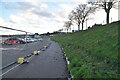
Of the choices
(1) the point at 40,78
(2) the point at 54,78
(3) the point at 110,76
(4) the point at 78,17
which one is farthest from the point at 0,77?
(4) the point at 78,17

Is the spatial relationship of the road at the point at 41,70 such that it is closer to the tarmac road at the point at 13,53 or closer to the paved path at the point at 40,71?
the paved path at the point at 40,71

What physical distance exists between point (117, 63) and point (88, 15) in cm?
5081

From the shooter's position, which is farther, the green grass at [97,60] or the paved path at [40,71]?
the paved path at [40,71]

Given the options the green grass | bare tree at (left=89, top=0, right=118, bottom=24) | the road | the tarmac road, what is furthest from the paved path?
bare tree at (left=89, top=0, right=118, bottom=24)

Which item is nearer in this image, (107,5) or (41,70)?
(41,70)

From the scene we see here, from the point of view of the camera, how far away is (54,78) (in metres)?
5.81

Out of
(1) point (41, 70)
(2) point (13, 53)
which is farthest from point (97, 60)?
(2) point (13, 53)

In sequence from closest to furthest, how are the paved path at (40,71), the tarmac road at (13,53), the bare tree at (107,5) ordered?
1. the paved path at (40,71)
2. the tarmac road at (13,53)
3. the bare tree at (107,5)

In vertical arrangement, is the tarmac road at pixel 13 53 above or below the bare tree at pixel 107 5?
below

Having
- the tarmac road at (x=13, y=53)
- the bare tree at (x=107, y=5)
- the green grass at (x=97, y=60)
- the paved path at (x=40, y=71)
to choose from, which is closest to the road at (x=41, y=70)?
the paved path at (x=40, y=71)

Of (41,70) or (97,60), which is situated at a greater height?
(97,60)

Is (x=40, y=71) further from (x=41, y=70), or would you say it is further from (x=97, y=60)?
(x=97, y=60)

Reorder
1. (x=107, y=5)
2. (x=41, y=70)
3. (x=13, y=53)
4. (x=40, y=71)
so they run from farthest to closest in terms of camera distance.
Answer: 1. (x=107, y=5)
2. (x=13, y=53)
3. (x=41, y=70)
4. (x=40, y=71)

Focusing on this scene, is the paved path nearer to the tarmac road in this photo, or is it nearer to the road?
the road
